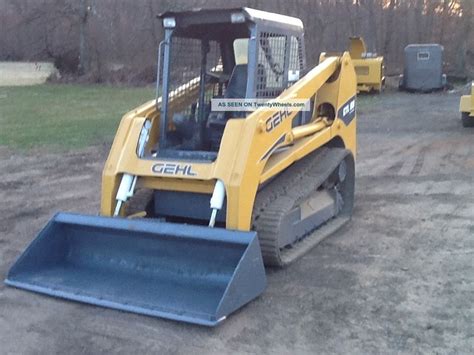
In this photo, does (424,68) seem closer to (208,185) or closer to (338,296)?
(208,185)

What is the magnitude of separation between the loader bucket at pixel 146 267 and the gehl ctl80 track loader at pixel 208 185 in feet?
0.03

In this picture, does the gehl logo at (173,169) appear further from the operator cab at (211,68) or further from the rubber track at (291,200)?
the rubber track at (291,200)

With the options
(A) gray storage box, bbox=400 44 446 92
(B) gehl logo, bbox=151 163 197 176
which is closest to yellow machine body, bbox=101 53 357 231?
(B) gehl logo, bbox=151 163 197 176

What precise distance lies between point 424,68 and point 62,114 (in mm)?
12523

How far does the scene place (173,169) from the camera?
19.0ft

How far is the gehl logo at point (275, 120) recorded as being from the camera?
580 centimetres

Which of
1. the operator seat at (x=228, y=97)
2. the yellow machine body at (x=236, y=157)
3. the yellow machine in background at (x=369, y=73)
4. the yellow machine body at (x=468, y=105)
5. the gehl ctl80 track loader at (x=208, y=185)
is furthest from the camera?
the yellow machine in background at (x=369, y=73)

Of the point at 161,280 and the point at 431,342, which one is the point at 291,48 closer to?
the point at 161,280

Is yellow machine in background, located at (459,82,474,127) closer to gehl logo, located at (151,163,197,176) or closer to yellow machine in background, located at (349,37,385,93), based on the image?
yellow machine in background, located at (349,37,385,93)

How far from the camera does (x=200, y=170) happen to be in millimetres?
5660

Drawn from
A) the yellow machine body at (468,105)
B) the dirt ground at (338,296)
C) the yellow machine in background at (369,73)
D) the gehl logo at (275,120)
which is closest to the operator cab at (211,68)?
the gehl logo at (275,120)

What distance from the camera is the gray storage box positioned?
24594 millimetres

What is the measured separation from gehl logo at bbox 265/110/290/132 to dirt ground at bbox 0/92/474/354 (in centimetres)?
114

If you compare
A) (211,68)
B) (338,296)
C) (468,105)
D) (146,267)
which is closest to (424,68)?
(468,105)
